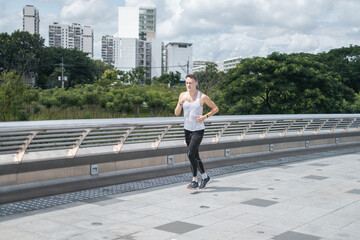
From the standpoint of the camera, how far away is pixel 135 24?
16788cm

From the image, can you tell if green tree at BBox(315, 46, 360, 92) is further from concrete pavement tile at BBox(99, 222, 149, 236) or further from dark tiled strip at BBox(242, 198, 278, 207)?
concrete pavement tile at BBox(99, 222, 149, 236)

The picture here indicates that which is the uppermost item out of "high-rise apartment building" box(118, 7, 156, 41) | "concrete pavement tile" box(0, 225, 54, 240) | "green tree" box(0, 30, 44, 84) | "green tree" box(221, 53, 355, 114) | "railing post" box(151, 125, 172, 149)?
"high-rise apartment building" box(118, 7, 156, 41)

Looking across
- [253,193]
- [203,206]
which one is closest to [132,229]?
[203,206]

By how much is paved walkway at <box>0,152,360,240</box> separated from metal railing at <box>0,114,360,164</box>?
1.08 m

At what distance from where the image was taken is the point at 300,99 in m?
31.8

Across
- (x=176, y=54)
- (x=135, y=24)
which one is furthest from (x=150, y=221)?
(x=135, y=24)

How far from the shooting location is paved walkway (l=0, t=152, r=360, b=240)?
526 centimetres

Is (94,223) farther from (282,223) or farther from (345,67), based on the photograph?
(345,67)

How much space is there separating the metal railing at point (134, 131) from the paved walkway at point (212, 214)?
3.53ft

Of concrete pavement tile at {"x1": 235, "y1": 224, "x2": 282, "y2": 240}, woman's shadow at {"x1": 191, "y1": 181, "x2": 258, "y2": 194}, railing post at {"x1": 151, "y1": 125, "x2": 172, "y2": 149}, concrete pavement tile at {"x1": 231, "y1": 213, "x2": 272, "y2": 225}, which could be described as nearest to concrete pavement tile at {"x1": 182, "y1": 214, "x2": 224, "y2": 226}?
concrete pavement tile at {"x1": 231, "y1": 213, "x2": 272, "y2": 225}

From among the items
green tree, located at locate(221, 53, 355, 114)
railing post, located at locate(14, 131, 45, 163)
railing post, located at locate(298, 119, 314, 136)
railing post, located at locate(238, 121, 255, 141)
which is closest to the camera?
railing post, located at locate(14, 131, 45, 163)

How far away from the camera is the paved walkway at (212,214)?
5258 millimetres

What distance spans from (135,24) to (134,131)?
16396 cm

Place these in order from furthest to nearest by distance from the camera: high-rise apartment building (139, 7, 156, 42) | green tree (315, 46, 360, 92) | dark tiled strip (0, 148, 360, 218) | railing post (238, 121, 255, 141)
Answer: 1. high-rise apartment building (139, 7, 156, 42)
2. green tree (315, 46, 360, 92)
3. railing post (238, 121, 255, 141)
4. dark tiled strip (0, 148, 360, 218)
